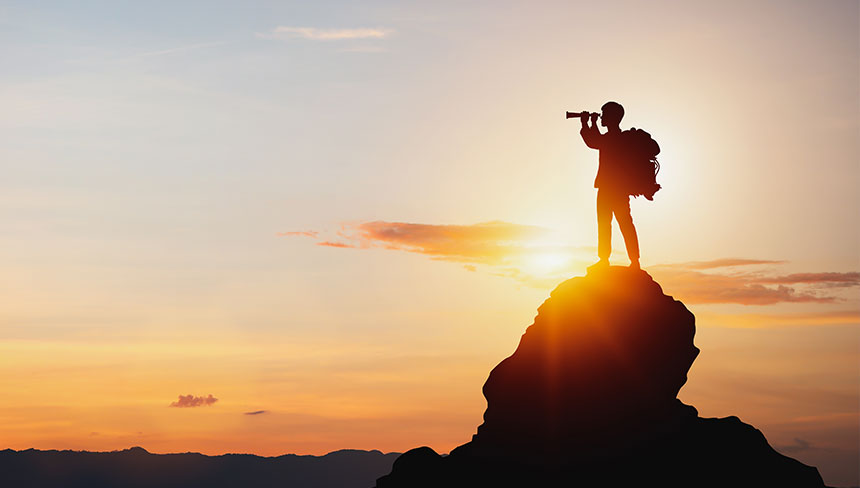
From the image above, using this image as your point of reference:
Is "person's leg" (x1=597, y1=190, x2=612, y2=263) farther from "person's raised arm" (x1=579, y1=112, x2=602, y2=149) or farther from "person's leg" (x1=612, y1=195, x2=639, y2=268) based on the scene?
"person's raised arm" (x1=579, y1=112, x2=602, y2=149)

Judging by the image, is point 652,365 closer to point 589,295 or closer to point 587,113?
point 589,295

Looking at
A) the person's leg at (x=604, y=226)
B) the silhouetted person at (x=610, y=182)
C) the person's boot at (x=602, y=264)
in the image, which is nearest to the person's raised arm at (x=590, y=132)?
the silhouetted person at (x=610, y=182)

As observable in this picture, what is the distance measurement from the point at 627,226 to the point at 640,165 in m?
2.21

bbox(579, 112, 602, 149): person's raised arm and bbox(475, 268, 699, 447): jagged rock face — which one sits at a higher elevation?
bbox(579, 112, 602, 149): person's raised arm

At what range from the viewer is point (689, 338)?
132 feet

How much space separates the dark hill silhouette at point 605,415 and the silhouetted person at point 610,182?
0.97 metres

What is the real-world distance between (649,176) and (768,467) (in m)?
11.0


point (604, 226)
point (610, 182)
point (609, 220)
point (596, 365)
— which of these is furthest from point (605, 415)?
point (610, 182)

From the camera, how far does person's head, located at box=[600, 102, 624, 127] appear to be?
40.2 metres

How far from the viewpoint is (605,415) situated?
1518 inches

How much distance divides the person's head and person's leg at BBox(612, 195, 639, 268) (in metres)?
2.63

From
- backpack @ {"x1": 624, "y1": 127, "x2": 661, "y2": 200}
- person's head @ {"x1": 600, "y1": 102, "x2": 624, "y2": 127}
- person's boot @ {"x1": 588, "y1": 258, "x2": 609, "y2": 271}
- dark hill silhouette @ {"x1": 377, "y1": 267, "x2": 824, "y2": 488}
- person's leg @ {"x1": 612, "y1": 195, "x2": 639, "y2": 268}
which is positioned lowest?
dark hill silhouette @ {"x1": 377, "y1": 267, "x2": 824, "y2": 488}

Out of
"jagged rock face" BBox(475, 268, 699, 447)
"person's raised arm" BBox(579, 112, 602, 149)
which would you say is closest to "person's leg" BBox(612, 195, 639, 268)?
"jagged rock face" BBox(475, 268, 699, 447)

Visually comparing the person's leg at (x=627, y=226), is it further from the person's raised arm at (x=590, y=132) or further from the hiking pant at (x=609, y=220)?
the person's raised arm at (x=590, y=132)
